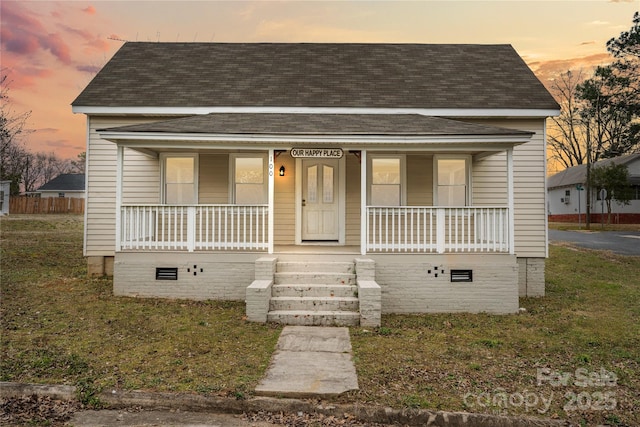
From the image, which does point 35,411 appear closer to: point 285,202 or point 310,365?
point 310,365

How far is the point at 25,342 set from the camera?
6008 millimetres

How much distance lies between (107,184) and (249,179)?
3.54 metres

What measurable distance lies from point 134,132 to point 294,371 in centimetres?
598

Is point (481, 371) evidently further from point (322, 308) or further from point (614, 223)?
point (614, 223)

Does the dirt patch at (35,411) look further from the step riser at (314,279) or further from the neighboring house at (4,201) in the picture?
the neighboring house at (4,201)

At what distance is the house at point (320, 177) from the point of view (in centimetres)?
852

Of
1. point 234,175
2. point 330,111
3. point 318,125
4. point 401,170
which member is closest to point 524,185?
point 401,170

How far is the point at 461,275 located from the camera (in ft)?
28.3

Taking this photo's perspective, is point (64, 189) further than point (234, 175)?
Yes

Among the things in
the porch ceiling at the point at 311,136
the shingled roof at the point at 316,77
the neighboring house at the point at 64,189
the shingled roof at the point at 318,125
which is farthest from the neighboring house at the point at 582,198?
the neighboring house at the point at 64,189

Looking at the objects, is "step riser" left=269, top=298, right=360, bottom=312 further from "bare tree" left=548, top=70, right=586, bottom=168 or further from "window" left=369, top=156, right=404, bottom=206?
"bare tree" left=548, top=70, right=586, bottom=168

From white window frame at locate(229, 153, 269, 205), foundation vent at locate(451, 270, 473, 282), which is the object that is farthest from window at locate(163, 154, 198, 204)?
foundation vent at locate(451, 270, 473, 282)

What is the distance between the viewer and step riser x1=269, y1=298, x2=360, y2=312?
761 cm

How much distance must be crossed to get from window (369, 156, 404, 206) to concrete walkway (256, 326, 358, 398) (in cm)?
441
